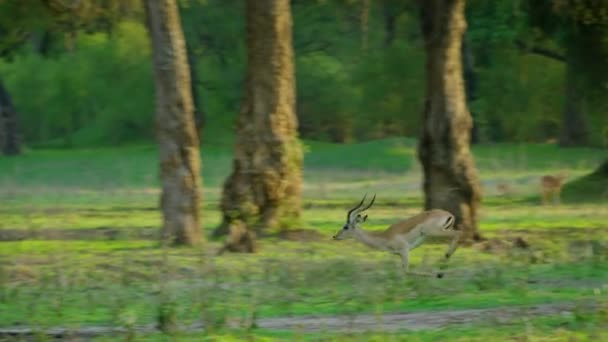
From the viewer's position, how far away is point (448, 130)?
20656mm

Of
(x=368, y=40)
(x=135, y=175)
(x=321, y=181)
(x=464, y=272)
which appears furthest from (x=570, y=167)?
(x=464, y=272)

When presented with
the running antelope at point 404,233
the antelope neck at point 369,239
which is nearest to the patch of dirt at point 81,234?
the running antelope at point 404,233

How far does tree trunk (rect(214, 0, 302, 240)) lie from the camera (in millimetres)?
21672

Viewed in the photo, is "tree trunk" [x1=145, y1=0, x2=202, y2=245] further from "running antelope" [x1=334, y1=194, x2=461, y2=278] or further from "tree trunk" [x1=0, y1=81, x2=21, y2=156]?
"tree trunk" [x1=0, y1=81, x2=21, y2=156]

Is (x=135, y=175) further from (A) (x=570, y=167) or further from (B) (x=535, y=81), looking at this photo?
(B) (x=535, y=81)

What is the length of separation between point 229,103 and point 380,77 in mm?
7632

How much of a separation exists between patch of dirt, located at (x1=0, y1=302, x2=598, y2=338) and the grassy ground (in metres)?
0.18

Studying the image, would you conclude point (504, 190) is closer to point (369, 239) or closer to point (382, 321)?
point (369, 239)

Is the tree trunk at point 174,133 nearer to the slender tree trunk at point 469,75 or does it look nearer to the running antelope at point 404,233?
the running antelope at point 404,233

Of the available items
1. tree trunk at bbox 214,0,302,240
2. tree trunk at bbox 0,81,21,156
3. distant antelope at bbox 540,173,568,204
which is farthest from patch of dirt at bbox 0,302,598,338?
tree trunk at bbox 0,81,21,156

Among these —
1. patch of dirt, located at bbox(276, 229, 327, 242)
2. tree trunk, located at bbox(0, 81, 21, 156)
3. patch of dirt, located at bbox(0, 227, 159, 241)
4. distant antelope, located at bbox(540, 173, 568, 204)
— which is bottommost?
tree trunk, located at bbox(0, 81, 21, 156)

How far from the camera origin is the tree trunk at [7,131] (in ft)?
168

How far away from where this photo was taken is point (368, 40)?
57.6 metres

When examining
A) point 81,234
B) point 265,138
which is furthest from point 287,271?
point 81,234
